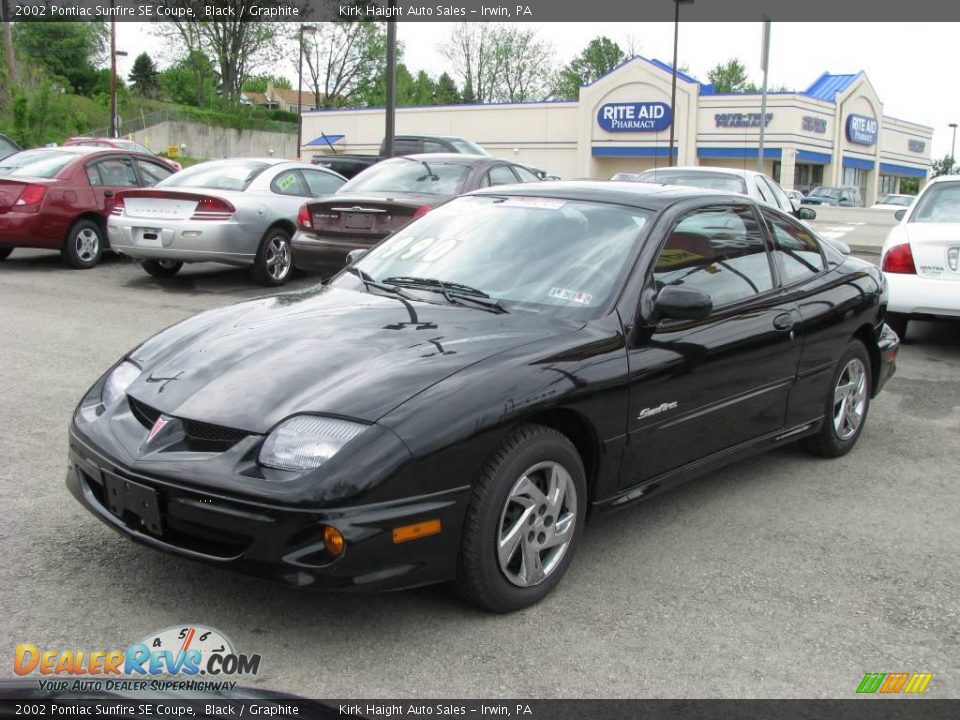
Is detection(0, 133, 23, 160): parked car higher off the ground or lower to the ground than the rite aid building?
lower

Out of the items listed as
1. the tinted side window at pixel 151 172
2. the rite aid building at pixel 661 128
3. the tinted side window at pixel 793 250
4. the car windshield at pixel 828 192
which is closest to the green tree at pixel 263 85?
the rite aid building at pixel 661 128

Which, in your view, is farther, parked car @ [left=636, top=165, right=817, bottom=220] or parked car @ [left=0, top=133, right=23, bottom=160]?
parked car @ [left=0, top=133, right=23, bottom=160]

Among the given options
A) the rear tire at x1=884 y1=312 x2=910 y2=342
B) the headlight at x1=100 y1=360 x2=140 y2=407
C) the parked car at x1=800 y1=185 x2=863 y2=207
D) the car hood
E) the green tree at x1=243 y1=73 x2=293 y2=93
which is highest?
the green tree at x1=243 y1=73 x2=293 y2=93

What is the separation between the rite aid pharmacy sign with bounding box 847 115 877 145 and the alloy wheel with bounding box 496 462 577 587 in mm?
54014

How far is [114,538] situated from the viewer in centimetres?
405

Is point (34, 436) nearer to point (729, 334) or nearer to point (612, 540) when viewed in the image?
point (612, 540)

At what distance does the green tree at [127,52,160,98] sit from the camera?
96.0 metres

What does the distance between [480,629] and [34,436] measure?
3.13m

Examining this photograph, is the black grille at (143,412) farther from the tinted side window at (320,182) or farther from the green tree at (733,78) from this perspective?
the green tree at (733,78)

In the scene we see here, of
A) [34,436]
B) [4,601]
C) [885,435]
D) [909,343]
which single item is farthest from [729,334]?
[909,343]

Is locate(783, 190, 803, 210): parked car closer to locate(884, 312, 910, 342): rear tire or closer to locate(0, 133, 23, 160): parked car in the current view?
locate(884, 312, 910, 342): rear tire

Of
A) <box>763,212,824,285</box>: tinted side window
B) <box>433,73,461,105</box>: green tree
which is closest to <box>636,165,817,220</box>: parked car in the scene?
<box>763,212,824,285</box>: tinted side window

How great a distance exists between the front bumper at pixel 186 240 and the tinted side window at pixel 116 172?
5.53 ft

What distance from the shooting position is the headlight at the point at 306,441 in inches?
124
